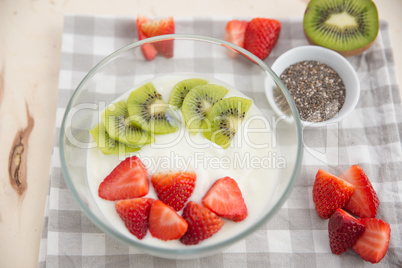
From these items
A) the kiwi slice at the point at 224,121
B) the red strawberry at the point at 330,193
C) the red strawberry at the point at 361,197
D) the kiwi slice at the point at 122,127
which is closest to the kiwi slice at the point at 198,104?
the kiwi slice at the point at 224,121

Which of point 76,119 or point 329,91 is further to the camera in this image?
point 329,91

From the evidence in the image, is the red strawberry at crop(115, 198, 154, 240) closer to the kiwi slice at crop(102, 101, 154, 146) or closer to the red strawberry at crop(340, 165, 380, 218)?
the kiwi slice at crop(102, 101, 154, 146)

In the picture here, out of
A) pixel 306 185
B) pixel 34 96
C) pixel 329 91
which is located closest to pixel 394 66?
pixel 329 91

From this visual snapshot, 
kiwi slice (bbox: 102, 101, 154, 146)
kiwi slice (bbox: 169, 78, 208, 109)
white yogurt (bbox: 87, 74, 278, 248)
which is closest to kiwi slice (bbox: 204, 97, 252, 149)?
white yogurt (bbox: 87, 74, 278, 248)

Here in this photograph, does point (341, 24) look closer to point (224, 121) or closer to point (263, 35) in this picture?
point (263, 35)

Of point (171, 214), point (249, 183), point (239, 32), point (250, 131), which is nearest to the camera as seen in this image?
point (171, 214)

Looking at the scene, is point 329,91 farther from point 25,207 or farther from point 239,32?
point 25,207
